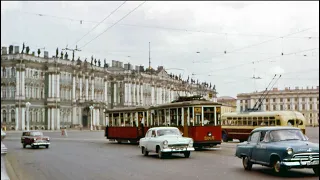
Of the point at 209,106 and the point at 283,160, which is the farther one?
the point at 209,106

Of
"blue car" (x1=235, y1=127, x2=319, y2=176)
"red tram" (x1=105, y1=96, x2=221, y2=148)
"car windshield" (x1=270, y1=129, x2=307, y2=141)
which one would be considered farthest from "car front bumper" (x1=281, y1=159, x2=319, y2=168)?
"red tram" (x1=105, y1=96, x2=221, y2=148)

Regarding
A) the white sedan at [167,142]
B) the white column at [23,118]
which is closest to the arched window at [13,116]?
the white column at [23,118]

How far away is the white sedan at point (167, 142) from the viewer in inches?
840

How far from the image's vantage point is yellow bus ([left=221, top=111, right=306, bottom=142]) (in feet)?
113

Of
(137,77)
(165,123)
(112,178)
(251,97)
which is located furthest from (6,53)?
(112,178)

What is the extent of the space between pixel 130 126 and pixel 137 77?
66539 mm

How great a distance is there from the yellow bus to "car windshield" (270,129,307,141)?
66.1 feet

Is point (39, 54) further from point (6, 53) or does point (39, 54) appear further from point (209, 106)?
point (209, 106)

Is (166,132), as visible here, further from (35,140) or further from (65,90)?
(65,90)

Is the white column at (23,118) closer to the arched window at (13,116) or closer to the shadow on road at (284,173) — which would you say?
the arched window at (13,116)

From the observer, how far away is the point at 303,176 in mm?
13383

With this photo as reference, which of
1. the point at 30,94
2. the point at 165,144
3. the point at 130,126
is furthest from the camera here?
the point at 30,94

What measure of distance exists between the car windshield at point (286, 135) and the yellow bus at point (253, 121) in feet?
66.1

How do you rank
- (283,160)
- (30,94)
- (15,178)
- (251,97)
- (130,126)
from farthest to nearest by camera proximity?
(30,94)
(251,97)
(130,126)
(15,178)
(283,160)
